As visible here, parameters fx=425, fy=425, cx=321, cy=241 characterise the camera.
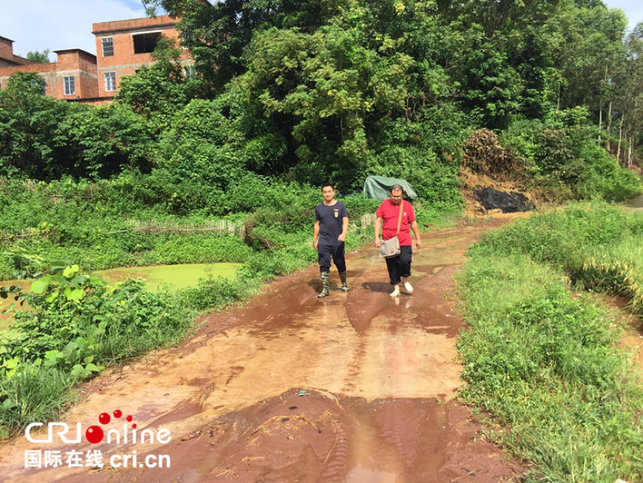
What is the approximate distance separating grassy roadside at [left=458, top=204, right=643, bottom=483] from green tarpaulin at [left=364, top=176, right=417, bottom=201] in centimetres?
903

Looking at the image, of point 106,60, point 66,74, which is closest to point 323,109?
point 106,60

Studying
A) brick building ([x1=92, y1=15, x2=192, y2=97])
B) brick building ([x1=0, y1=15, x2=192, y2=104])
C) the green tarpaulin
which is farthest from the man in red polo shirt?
brick building ([x1=92, y1=15, x2=192, y2=97])

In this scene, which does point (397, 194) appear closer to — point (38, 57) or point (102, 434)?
point (102, 434)

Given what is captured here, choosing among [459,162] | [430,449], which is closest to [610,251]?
[430,449]

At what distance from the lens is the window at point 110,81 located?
30469mm

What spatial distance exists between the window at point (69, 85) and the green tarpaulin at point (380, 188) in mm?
26610

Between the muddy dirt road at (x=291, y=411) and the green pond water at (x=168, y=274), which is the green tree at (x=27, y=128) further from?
the muddy dirt road at (x=291, y=411)

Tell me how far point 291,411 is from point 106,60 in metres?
33.8

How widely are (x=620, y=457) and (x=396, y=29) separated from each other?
826 inches

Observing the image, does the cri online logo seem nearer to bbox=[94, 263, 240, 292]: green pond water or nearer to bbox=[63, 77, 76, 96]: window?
bbox=[94, 263, 240, 292]: green pond water

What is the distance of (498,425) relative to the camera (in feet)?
10.6

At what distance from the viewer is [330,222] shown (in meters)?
6.82

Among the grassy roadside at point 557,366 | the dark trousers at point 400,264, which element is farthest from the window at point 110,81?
the grassy roadside at point 557,366

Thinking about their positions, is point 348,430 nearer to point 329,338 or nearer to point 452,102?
point 329,338
